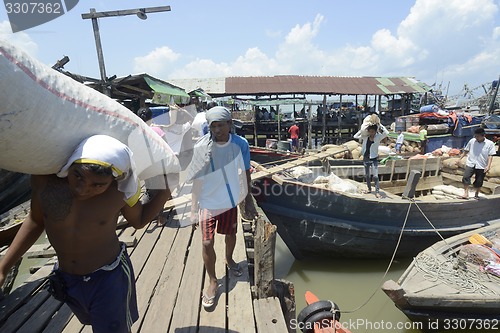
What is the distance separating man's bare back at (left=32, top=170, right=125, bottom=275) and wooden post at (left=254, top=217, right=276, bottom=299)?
1248mm

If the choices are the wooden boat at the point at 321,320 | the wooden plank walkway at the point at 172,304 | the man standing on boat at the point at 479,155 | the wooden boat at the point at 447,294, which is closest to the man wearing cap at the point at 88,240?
the wooden plank walkway at the point at 172,304

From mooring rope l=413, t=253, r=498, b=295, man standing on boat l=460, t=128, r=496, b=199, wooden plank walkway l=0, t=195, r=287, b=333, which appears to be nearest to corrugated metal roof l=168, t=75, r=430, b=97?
man standing on boat l=460, t=128, r=496, b=199

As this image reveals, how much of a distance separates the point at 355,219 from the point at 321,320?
311 cm

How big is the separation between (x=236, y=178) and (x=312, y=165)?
5297mm

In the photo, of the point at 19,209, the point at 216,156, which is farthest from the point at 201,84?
the point at 216,156

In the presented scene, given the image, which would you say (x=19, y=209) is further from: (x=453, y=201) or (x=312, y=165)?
(x=453, y=201)

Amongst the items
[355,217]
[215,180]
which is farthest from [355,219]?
[215,180]

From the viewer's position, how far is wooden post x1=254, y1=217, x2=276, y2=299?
242cm

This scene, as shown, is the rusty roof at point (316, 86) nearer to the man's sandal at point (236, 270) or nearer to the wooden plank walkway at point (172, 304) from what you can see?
the wooden plank walkway at point (172, 304)

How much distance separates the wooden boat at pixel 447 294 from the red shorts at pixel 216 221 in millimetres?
2449

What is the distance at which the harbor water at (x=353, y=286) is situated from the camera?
486 centimetres

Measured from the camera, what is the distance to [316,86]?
17.9m

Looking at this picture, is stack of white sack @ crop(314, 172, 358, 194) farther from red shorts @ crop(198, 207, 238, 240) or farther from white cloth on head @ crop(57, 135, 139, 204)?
white cloth on head @ crop(57, 135, 139, 204)

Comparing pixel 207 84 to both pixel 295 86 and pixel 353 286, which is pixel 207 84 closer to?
pixel 295 86
